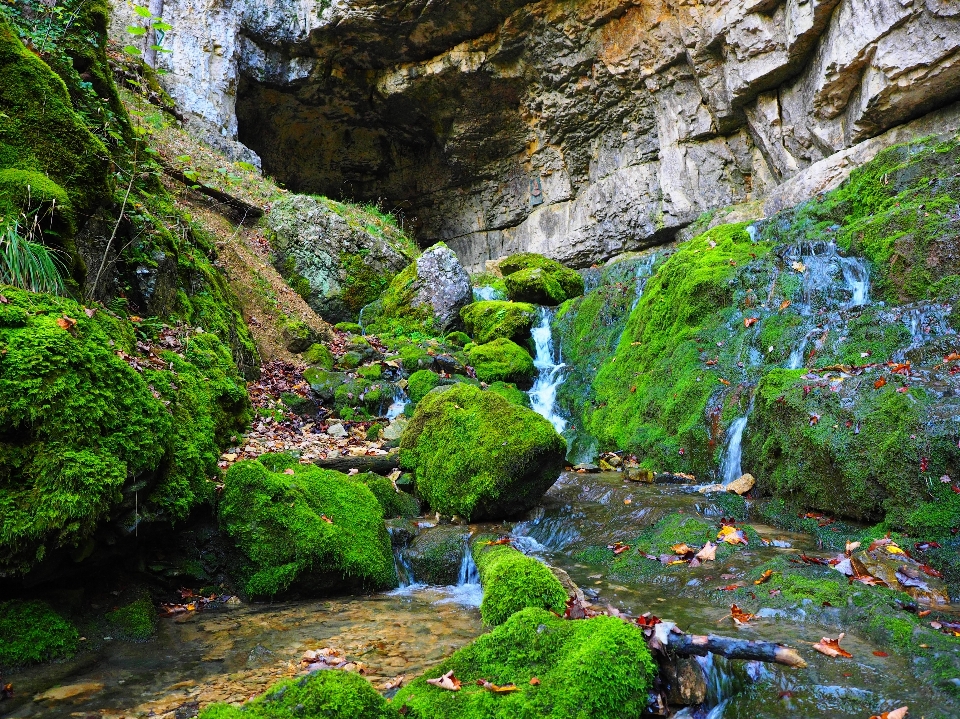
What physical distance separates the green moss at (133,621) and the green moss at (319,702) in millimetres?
1680

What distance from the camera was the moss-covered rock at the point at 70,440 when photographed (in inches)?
121

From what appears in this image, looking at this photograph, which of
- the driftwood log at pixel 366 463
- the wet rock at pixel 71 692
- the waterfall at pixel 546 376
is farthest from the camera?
the waterfall at pixel 546 376

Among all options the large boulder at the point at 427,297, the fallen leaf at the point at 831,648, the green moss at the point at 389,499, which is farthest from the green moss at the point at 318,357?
the fallen leaf at the point at 831,648

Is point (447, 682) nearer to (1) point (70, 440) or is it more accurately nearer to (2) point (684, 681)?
(2) point (684, 681)

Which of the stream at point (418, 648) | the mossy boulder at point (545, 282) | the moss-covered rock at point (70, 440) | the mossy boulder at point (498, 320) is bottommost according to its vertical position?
the stream at point (418, 648)

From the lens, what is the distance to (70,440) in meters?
3.28

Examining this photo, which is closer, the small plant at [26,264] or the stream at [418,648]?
the stream at [418,648]

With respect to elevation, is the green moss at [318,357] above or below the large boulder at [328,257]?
below

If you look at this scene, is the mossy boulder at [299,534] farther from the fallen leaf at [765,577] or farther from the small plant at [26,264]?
the fallen leaf at [765,577]

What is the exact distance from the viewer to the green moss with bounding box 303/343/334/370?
9.88 meters

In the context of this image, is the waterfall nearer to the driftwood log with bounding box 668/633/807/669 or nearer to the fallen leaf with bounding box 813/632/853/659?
the fallen leaf with bounding box 813/632/853/659

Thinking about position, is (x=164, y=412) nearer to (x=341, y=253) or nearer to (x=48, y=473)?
(x=48, y=473)

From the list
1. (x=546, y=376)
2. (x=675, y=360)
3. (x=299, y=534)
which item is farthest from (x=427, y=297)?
(x=299, y=534)

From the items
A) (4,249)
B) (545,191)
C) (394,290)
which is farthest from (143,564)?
(545,191)
